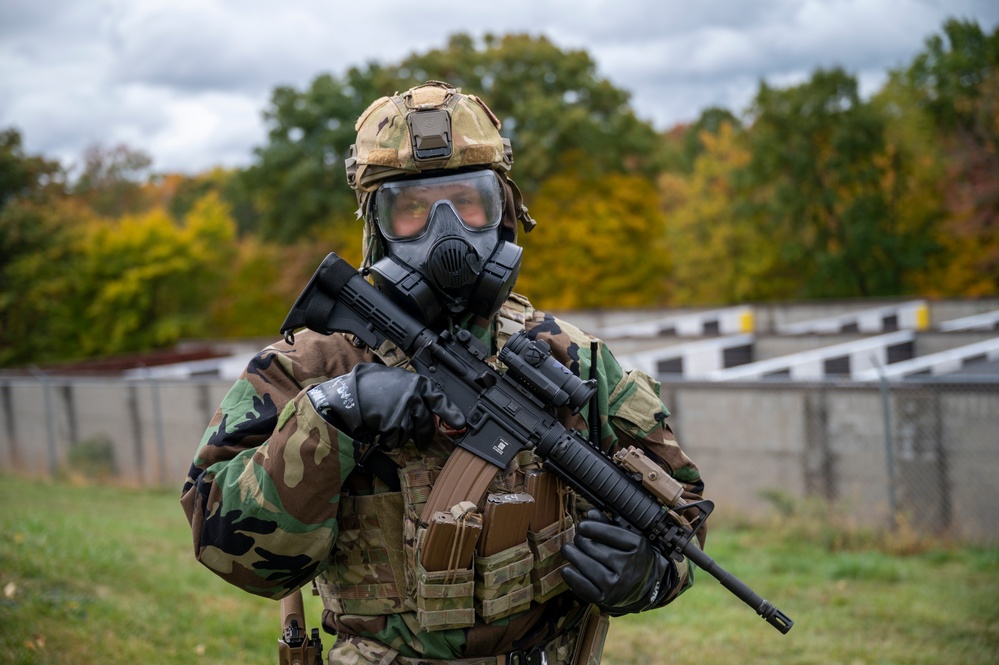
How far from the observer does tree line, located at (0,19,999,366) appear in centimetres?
2566

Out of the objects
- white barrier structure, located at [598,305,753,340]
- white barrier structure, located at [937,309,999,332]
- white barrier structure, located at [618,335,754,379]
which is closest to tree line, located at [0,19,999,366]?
white barrier structure, located at [937,309,999,332]

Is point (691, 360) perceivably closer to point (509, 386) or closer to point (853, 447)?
point (853, 447)

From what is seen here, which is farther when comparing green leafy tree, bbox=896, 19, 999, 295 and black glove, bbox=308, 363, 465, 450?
green leafy tree, bbox=896, 19, 999, 295

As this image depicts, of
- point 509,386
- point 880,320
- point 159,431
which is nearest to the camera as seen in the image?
point 509,386

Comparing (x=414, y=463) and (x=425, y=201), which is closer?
(x=414, y=463)

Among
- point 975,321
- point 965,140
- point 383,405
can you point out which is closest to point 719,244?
point 965,140

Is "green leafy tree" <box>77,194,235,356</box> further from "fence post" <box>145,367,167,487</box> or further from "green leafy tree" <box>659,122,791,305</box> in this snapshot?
"fence post" <box>145,367,167,487</box>

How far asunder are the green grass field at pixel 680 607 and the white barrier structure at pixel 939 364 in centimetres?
398

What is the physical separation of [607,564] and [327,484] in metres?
0.75

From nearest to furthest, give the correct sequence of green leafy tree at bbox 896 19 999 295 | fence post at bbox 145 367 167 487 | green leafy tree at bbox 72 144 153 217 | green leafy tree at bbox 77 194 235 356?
fence post at bbox 145 367 167 487 → green leafy tree at bbox 896 19 999 295 → green leafy tree at bbox 77 194 235 356 → green leafy tree at bbox 72 144 153 217

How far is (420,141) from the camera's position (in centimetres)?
244

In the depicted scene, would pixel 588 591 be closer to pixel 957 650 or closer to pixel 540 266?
pixel 957 650

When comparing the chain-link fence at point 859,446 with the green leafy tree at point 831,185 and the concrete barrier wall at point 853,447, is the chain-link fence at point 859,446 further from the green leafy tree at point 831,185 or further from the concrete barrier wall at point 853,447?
the green leafy tree at point 831,185

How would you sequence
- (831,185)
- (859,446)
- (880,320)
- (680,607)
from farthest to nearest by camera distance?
(831,185) < (880,320) < (859,446) < (680,607)
